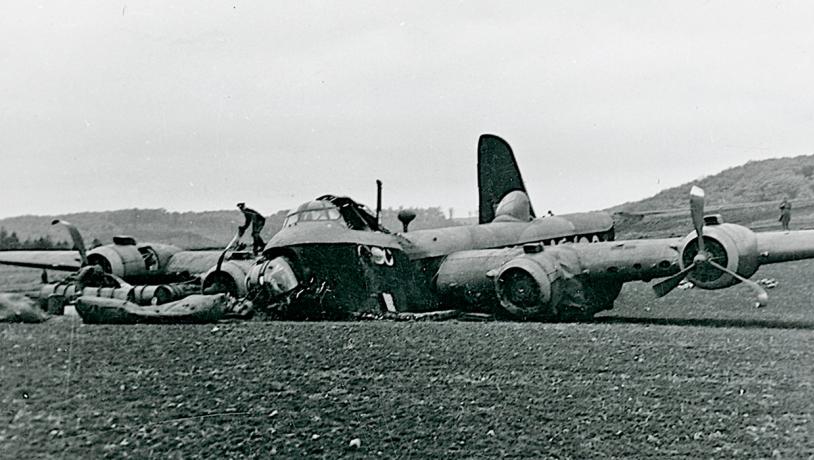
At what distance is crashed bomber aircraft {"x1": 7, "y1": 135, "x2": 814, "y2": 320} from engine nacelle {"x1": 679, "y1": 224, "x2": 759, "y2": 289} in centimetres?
2

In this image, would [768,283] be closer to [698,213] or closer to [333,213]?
[698,213]

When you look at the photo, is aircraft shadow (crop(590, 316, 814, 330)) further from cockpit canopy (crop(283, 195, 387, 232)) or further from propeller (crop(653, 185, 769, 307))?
cockpit canopy (crop(283, 195, 387, 232))

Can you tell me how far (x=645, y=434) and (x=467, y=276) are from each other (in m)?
10.2

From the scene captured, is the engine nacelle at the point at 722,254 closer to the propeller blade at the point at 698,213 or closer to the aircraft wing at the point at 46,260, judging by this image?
the propeller blade at the point at 698,213

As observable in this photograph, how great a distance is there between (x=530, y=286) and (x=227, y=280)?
6348 mm

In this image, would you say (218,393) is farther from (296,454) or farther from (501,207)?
(501,207)

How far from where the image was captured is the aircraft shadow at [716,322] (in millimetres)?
13805

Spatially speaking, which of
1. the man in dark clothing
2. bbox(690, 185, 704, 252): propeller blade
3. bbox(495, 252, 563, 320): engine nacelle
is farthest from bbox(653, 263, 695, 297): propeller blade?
the man in dark clothing

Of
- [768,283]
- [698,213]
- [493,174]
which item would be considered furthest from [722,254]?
[493,174]

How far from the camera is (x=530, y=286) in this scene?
15.1 meters

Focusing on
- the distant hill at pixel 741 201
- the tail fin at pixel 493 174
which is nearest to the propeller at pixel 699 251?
the tail fin at pixel 493 174

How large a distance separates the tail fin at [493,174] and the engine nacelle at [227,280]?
9.63m

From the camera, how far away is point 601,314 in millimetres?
18500

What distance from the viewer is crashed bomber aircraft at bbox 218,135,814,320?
47.4 feet
